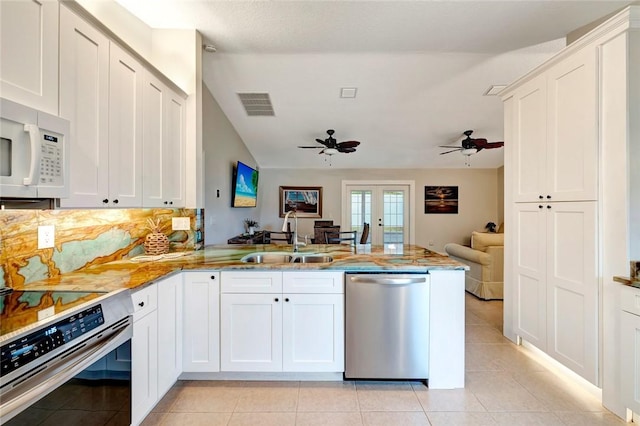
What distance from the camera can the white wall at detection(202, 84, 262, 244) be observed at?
3.93 meters

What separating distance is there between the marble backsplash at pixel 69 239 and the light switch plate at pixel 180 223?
4 centimetres

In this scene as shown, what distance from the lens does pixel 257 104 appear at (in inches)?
175

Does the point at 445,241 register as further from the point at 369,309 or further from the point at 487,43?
the point at 369,309

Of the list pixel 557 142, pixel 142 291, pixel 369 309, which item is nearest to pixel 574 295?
pixel 557 142

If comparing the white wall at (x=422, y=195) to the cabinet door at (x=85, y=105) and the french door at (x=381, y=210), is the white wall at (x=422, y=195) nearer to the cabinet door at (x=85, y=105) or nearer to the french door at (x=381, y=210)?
the french door at (x=381, y=210)

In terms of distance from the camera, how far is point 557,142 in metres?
2.24

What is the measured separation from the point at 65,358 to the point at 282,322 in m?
1.23

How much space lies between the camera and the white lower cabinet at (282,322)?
206 cm

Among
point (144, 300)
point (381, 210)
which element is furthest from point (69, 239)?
point (381, 210)

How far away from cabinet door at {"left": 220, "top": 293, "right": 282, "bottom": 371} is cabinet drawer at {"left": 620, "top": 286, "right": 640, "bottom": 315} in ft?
7.14

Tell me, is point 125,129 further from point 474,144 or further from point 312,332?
point 474,144

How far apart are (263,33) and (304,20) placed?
17.8 inches

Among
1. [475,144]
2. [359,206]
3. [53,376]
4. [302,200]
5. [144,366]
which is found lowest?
[144,366]

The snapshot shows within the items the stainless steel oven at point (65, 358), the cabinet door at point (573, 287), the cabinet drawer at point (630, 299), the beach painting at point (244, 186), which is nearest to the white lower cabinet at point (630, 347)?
the cabinet drawer at point (630, 299)
